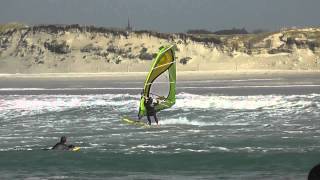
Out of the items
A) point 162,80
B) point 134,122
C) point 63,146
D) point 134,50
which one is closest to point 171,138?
point 63,146

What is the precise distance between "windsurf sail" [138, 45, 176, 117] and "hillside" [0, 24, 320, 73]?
35881 millimetres

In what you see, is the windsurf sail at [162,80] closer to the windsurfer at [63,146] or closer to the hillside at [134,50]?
the windsurfer at [63,146]

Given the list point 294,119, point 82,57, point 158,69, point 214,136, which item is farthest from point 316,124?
point 82,57

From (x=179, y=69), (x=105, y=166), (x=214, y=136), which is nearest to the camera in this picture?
(x=105, y=166)

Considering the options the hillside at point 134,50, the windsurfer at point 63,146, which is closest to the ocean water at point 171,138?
the windsurfer at point 63,146

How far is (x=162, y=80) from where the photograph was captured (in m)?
22.6

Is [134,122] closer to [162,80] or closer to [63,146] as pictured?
[162,80]

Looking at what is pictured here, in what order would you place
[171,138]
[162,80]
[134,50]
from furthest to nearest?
[134,50] → [162,80] → [171,138]

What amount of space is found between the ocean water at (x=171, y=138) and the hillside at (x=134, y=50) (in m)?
31.9

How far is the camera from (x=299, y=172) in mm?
12844

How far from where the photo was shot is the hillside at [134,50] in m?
62.3

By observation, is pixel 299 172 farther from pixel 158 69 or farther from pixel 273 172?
pixel 158 69

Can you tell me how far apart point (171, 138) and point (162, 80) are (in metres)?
4.75

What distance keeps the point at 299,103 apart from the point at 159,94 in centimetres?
614
